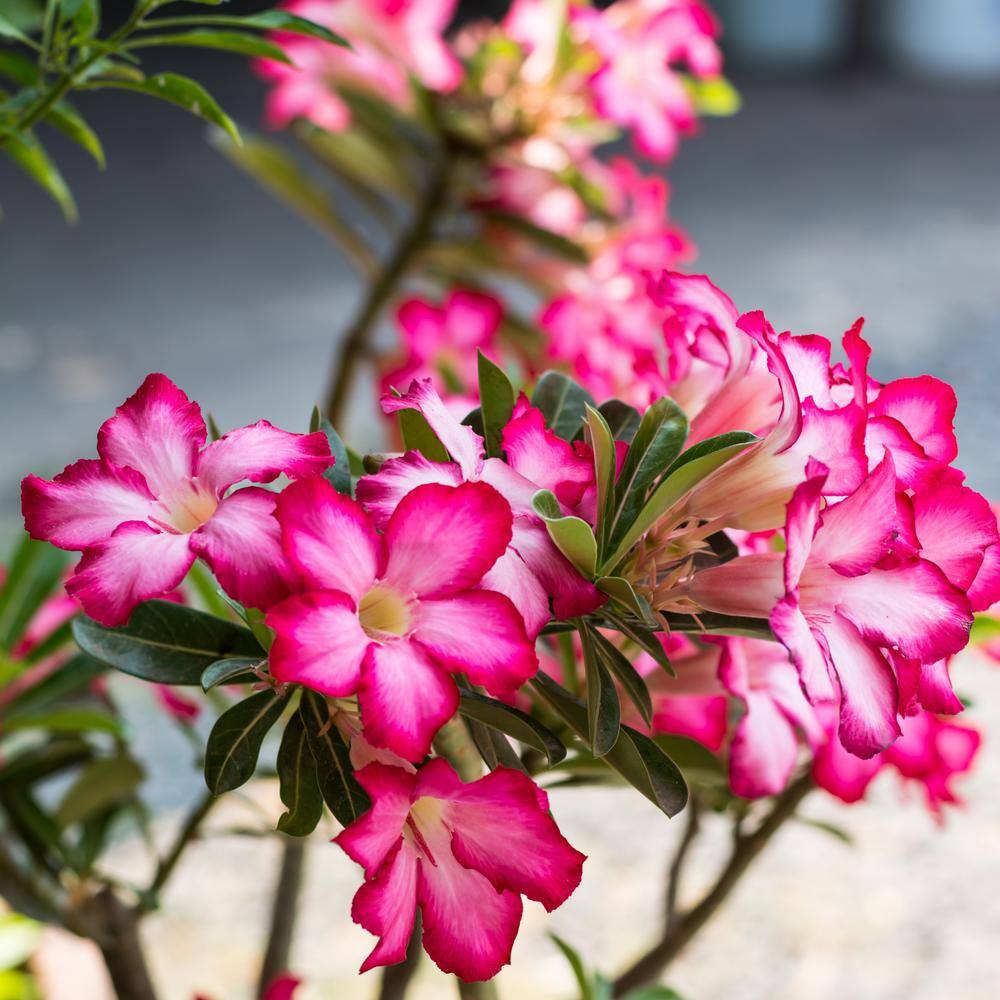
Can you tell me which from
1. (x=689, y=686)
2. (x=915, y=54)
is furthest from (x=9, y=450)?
(x=915, y=54)

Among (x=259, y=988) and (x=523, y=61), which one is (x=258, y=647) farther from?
(x=523, y=61)

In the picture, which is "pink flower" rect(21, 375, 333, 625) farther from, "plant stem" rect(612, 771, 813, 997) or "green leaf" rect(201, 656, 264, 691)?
"plant stem" rect(612, 771, 813, 997)

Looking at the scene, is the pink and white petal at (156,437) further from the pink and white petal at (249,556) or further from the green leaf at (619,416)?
the green leaf at (619,416)

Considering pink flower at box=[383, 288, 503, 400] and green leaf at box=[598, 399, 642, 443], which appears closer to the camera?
green leaf at box=[598, 399, 642, 443]

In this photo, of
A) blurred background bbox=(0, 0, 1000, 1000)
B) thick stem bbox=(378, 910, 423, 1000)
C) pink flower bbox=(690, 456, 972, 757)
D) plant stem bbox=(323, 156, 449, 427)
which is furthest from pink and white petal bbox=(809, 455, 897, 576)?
blurred background bbox=(0, 0, 1000, 1000)

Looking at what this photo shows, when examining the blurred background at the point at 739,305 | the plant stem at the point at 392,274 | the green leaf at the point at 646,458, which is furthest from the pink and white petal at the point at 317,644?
the blurred background at the point at 739,305

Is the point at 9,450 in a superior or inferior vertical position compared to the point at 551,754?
superior
